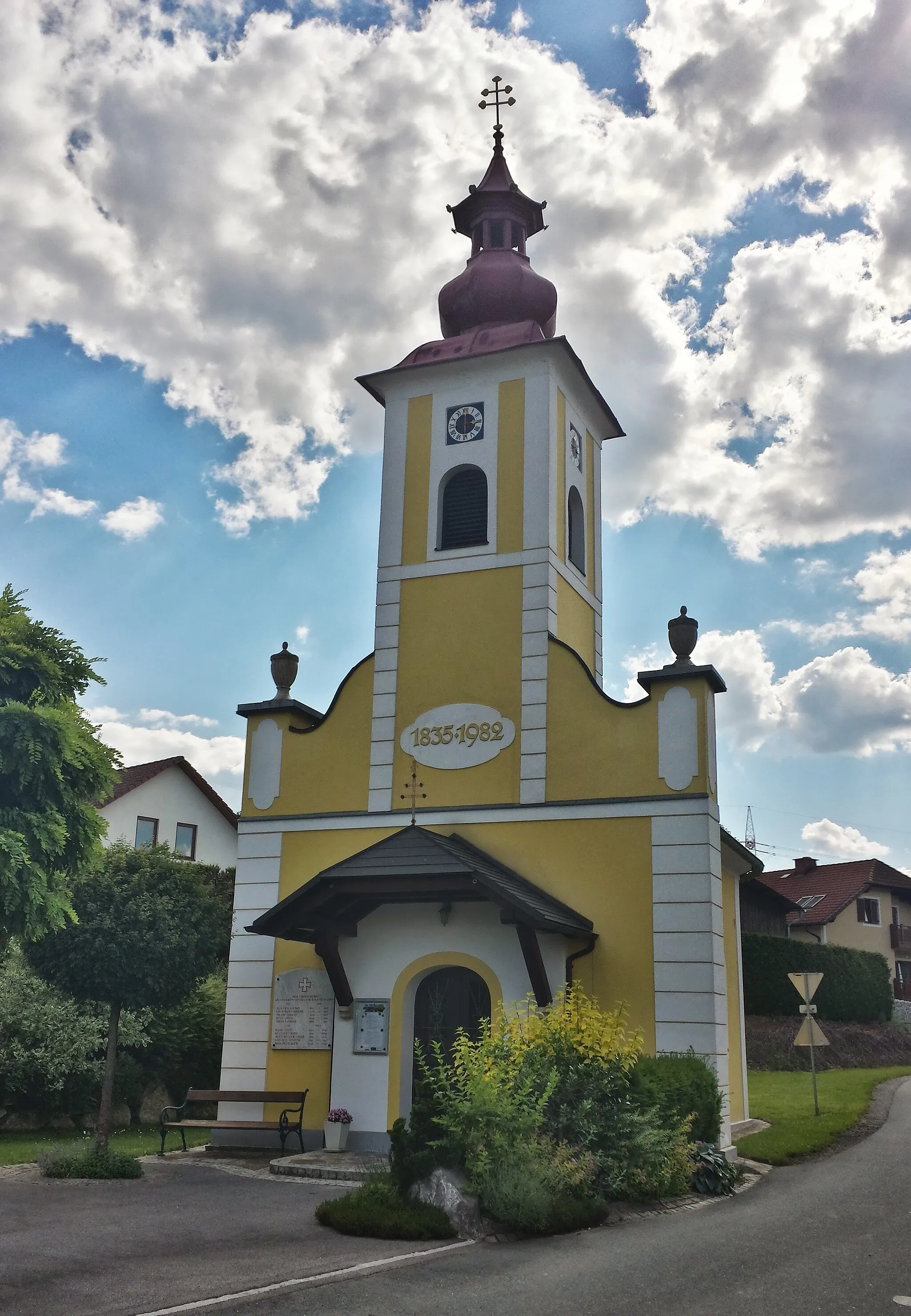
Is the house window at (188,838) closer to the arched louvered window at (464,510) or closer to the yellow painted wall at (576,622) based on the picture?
the yellow painted wall at (576,622)

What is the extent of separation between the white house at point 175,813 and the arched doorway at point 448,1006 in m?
18.8

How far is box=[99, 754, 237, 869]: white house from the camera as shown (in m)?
34.8

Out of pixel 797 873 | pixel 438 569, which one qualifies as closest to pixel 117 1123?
pixel 438 569

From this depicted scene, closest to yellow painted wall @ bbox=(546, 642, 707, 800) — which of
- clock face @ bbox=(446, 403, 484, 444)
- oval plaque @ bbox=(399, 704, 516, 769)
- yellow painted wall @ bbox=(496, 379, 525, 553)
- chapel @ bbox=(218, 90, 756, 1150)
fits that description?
chapel @ bbox=(218, 90, 756, 1150)

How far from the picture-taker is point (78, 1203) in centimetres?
1139

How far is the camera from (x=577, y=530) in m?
20.1

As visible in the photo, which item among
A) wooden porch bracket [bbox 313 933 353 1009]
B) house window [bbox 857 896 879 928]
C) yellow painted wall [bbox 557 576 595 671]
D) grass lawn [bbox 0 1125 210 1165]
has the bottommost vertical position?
grass lawn [bbox 0 1125 210 1165]

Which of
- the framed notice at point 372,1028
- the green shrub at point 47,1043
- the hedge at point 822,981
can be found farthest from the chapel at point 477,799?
the hedge at point 822,981

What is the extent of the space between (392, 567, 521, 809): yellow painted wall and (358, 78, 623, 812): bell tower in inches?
0.8

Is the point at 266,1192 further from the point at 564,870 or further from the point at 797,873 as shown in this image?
the point at 797,873

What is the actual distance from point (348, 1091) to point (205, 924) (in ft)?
10.9

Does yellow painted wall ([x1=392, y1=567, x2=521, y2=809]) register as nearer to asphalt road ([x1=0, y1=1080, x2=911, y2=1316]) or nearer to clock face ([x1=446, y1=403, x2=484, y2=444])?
clock face ([x1=446, y1=403, x2=484, y2=444])

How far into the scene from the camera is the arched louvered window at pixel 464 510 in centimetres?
1894

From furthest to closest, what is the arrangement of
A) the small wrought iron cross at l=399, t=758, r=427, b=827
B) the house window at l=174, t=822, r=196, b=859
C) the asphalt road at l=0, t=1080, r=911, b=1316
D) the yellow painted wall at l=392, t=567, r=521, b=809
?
1. the house window at l=174, t=822, r=196, b=859
2. the small wrought iron cross at l=399, t=758, r=427, b=827
3. the yellow painted wall at l=392, t=567, r=521, b=809
4. the asphalt road at l=0, t=1080, r=911, b=1316
